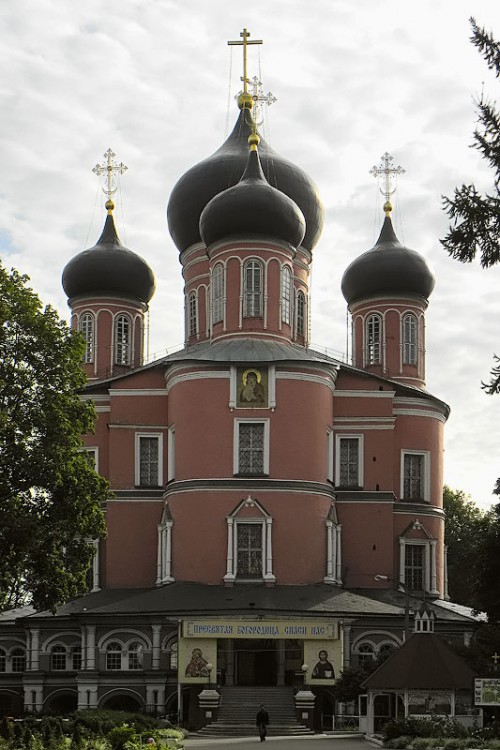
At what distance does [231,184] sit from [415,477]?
12.2 m

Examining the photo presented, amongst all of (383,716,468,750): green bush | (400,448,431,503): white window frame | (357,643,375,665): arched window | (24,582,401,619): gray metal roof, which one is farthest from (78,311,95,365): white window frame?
(383,716,468,750): green bush

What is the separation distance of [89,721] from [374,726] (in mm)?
8693

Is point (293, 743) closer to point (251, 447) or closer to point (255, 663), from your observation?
point (255, 663)

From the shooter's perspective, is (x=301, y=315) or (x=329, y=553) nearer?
(x=329, y=553)

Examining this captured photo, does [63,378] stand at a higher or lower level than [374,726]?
higher

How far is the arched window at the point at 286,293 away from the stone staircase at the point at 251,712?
1268cm

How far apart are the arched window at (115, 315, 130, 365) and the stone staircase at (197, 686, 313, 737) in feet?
54.6

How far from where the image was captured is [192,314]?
52.5 m

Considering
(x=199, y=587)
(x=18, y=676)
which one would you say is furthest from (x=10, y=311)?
(x=18, y=676)

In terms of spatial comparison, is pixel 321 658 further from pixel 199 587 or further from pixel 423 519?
pixel 423 519

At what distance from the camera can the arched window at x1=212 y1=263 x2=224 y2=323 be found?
47062mm

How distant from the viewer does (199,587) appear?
142 ft

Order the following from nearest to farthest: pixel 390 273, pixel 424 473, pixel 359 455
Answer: pixel 359 455
pixel 424 473
pixel 390 273

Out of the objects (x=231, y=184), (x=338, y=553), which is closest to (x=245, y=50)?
(x=231, y=184)
